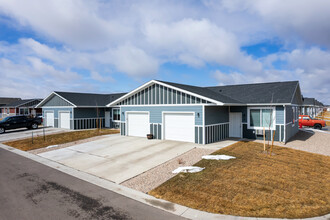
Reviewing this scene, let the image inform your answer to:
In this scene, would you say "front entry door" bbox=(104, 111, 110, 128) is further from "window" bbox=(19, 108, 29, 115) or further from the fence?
"window" bbox=(19, 108, 29, 115)

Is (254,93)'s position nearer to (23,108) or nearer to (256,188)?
(256,188)

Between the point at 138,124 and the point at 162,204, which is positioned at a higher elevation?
the point at 138,124

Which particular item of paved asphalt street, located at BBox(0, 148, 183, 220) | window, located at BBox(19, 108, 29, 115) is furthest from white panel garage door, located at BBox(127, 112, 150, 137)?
window, located at BBox(19, 108, 29, 115)

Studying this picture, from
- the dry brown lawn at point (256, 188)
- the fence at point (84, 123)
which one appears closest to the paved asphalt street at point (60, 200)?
the dry brown lawn at point (256, 188)

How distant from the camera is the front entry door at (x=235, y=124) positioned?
1686 cm

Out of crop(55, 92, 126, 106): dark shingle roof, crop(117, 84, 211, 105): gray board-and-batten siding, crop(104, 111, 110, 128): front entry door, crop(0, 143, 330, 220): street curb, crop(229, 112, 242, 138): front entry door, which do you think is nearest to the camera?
crop(0, 143, 330, 220): street curb

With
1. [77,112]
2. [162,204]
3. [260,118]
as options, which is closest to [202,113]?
[260,118]

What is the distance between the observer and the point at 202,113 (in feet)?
45.2

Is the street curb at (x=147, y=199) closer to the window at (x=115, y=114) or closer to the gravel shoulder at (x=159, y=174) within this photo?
the gravel shoulder at (x=159, y=174)

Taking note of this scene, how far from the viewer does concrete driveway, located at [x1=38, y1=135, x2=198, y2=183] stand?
30.2 feet

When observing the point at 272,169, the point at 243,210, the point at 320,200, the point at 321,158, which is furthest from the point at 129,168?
the point at 321,158

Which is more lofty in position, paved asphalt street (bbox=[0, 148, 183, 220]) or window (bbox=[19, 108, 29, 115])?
window (bbox=[19, 108, 29, 115])

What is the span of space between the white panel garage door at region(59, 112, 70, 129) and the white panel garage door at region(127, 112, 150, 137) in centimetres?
1132

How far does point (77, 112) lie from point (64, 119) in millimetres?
2610
